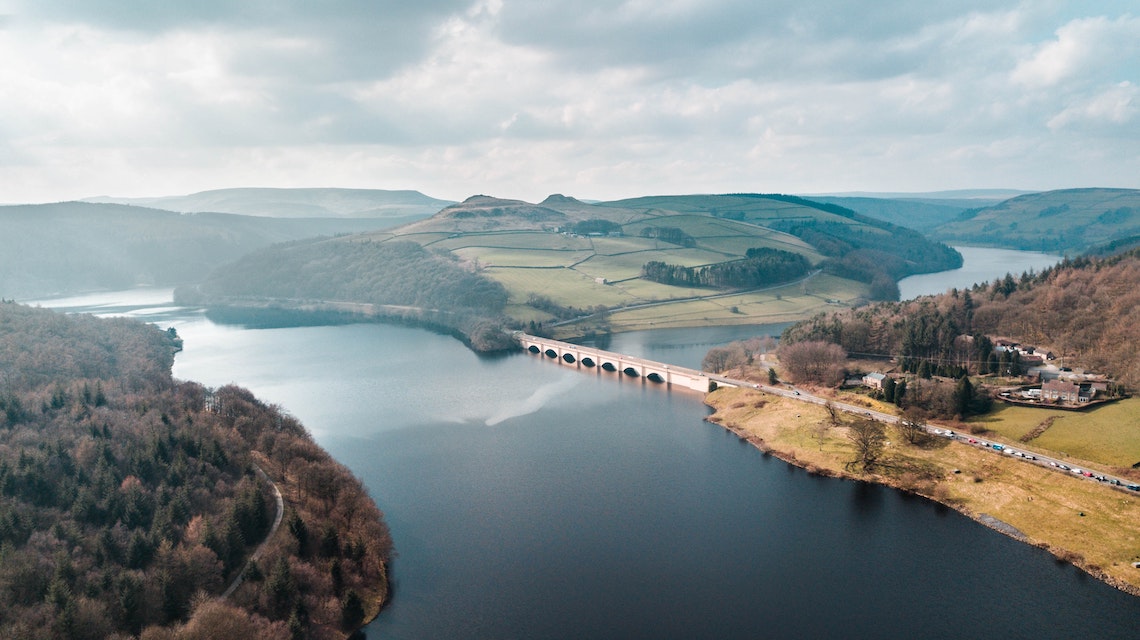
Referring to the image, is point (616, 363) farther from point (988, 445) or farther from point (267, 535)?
point (267, 535)

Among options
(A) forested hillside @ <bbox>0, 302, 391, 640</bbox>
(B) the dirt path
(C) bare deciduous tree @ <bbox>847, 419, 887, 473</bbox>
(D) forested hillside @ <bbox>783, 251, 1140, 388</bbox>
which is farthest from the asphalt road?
(B) the dirt path

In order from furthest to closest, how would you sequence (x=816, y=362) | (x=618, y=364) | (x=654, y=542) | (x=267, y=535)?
(x=618, y=364)
(x=816, y=362)
(x=654, y=542)
(x=267, y=535)

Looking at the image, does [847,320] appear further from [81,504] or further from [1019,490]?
[81,504]

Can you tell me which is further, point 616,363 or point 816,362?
point 616,363

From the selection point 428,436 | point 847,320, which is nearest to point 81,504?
point 428,436

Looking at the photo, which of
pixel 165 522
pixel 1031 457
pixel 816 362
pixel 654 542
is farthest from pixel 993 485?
pixel 165 522

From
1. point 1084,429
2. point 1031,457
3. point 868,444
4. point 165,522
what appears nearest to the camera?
point 165,522

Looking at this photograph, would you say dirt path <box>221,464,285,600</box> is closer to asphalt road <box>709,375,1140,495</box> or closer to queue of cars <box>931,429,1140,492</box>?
asphalt road <box>709,375,1140,495</box>
